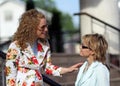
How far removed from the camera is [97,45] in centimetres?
520

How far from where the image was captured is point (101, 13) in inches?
469

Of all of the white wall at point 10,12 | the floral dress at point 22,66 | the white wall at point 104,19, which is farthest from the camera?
the white wall at point 10,12

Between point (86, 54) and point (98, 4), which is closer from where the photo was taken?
point (86, 54)

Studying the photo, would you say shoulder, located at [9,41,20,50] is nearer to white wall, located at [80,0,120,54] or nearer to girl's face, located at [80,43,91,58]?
girl's face, located at [80,43,91,58]

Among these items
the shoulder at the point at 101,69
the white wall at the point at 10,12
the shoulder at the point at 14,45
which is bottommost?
the shoulder at the point at 101,69

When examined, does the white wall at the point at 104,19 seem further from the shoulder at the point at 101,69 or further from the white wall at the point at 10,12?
the white wall at the point at 10,12

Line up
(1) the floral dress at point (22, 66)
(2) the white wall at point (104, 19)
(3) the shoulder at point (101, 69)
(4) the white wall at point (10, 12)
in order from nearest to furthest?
(3) the shoulder at point (101, 69)
(1) the floral dress at point (22, 66)
(2) the white wall at point (104, 19)
(4) the white wall at point (10, 12)

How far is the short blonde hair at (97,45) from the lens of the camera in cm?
519

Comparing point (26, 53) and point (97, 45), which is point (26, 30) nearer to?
point (26, 53)

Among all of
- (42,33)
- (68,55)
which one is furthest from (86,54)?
(68,55)

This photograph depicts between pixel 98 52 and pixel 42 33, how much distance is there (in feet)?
1.99

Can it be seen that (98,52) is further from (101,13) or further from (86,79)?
(101,13)

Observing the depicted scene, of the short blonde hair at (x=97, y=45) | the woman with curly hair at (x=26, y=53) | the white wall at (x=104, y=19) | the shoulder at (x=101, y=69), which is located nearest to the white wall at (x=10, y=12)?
the white wall at (x=104, y=19)

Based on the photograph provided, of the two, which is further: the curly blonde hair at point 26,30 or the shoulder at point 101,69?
the curly blonde hair at point 26,30
